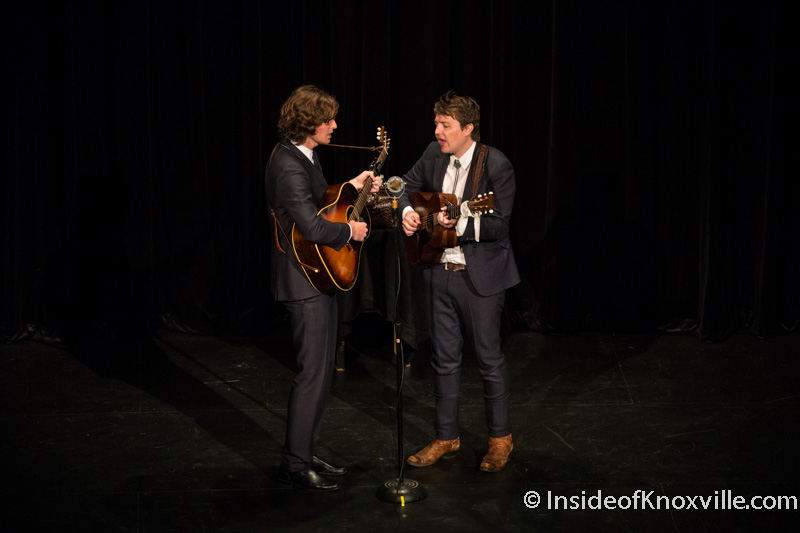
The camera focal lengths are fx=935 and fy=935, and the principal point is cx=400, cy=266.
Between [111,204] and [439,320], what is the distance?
3217 mm

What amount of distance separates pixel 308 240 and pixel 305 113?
545 mm

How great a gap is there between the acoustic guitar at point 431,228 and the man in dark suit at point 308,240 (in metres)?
0.22

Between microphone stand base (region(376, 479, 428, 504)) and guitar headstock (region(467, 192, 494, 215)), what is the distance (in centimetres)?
123

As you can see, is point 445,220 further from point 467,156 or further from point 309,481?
point 309,481

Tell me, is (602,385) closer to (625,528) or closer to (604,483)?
(604,483)

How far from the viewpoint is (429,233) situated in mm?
4176

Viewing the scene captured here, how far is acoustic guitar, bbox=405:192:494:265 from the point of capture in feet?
13.4

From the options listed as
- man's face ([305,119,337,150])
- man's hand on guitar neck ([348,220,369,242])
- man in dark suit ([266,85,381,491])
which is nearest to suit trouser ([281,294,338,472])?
man in dark suit ([266,85,381,491])

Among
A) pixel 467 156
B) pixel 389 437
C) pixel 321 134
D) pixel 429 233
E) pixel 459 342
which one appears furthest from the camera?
pixel 389 437

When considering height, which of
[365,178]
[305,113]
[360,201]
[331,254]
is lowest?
[331,254]

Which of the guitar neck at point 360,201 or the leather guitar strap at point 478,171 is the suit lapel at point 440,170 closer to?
the leather guitar strap at point 478,171

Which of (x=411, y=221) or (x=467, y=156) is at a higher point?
(x=467, y=156)

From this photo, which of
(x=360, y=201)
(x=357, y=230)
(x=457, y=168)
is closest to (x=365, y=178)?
(x=360, y=201)

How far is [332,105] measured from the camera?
160 inches
